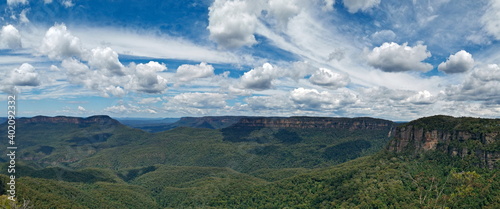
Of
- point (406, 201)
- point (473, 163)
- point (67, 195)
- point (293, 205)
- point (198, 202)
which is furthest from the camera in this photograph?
point (198, 202)

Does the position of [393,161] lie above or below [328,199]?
above

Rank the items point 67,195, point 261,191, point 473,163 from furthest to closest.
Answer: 1. point 261,191
2. point 67,195
3. point 473,163

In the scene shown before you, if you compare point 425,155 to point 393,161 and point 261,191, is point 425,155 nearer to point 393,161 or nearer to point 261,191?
point 393,161

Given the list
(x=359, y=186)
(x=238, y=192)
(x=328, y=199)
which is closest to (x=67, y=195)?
(x=238, y=192)

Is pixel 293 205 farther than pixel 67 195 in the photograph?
No

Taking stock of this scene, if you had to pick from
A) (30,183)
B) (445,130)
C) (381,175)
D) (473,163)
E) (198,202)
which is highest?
(445,130)

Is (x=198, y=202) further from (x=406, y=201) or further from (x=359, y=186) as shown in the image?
(x=406, y=201)

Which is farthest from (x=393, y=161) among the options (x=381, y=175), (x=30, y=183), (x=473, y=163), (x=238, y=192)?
(x=30, y=183)
